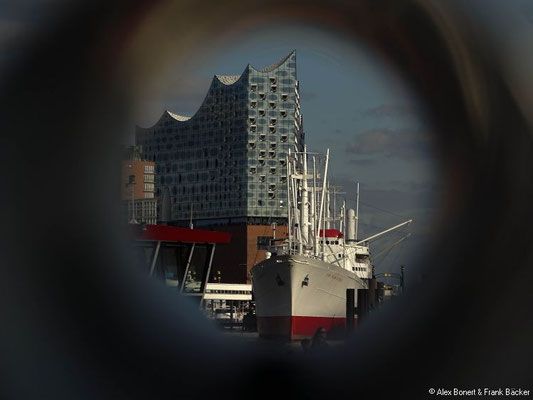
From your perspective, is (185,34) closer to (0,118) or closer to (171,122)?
(0,118)

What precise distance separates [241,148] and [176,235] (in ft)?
208

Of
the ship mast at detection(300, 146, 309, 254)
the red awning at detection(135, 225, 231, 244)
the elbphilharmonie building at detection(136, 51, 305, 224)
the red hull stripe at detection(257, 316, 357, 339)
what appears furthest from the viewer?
the elbphilharmonie building at detection(136, 51, 305, 224)

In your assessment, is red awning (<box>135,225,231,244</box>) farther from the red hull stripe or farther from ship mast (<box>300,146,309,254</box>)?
ship mast (<box>300,146,309,254</box>)

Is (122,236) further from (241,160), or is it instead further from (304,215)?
(241,160)

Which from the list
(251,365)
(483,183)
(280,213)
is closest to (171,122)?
(280,213)

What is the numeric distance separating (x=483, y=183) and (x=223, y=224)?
275 feet

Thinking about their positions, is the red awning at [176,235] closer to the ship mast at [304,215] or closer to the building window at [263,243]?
the ship mast at [304,215]

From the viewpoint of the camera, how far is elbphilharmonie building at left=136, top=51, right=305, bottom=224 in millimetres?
99625

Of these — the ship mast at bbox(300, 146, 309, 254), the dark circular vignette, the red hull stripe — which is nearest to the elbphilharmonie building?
the ship mast at bbox(300, 146, 309, 254)

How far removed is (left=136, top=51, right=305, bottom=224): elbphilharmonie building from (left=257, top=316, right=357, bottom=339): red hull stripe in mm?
36322

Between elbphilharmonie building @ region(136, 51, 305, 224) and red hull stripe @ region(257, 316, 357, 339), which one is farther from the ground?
elbphilharmonie building @ region(136, 51, 305, 224)

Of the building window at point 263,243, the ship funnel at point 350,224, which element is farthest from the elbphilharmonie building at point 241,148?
the ship funnel at point 350,224

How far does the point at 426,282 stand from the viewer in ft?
87.4

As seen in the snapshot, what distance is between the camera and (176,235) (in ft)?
133
